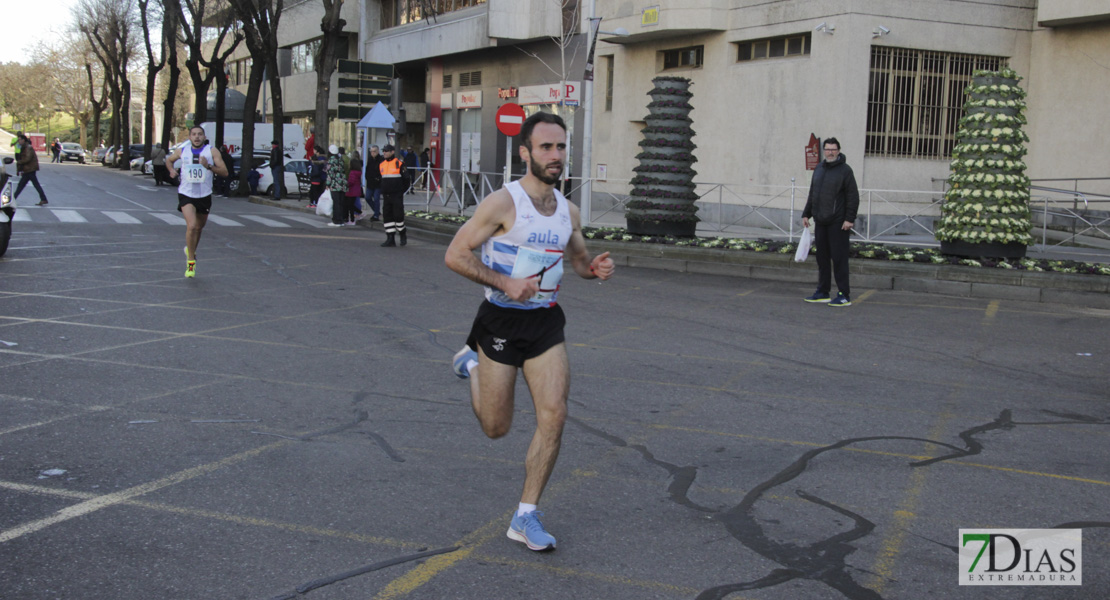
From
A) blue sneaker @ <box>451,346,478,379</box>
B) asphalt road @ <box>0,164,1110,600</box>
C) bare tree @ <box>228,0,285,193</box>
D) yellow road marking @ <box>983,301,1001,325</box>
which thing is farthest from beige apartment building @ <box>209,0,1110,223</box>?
blue sneaker @ <box>451,346,478,379</box>

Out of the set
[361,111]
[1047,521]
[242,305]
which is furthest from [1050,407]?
[361,111]

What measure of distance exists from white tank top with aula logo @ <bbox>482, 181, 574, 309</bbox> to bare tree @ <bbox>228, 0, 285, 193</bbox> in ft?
94.5

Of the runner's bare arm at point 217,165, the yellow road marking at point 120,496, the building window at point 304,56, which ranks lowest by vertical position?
the yellow road marking at point 120,496

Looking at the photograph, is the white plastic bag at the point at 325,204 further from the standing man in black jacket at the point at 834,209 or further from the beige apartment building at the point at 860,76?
the standing man in black jacket at the point at 834,209

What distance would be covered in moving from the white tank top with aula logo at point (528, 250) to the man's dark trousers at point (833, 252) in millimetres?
8158

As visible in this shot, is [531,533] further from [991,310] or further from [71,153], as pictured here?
[71,153]

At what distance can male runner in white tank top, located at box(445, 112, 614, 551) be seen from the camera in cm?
415

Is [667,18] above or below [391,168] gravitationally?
Answer: above

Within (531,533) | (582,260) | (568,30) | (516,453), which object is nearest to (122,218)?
(568,30)

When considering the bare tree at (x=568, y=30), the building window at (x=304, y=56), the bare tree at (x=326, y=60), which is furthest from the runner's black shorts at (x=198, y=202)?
the building window at (x=304, y=56)

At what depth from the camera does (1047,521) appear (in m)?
4.54

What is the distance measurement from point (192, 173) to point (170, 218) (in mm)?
10814

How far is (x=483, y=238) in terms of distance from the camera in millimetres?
4223

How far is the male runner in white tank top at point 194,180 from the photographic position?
12.3 metres
